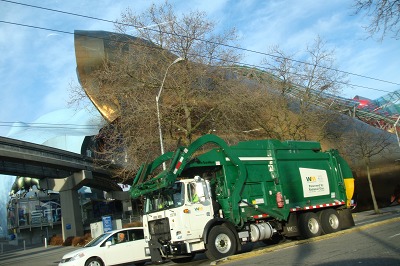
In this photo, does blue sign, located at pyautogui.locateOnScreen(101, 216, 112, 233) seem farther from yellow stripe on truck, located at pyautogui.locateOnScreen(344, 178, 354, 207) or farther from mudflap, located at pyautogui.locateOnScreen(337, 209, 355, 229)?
yellow stripe on truck, located at pyautogui.locateOnScreen(344, 178, 354, 207)

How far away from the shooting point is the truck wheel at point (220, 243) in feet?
39.2

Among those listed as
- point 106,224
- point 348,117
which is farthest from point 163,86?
point 348,117

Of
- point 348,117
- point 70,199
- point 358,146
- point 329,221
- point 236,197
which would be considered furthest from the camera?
point 70,199

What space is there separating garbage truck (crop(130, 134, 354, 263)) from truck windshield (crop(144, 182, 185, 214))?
3cm

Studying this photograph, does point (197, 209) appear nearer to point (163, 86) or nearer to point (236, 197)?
point (236, 197)

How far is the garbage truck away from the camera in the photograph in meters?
12.1

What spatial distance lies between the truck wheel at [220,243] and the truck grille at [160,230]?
1.26 meters

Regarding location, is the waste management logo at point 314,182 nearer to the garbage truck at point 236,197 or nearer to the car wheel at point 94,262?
the garbage truck at point 236,197

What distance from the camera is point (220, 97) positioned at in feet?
82.3

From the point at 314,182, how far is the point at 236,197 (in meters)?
4.44

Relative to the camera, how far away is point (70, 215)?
45062 millimetres

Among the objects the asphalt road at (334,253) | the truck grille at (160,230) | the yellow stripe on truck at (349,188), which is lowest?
the asphalt road at (334,253)

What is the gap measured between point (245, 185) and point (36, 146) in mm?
32896

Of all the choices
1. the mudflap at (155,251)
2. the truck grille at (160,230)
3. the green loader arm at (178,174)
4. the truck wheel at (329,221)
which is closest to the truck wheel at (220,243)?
the green loader arm at (178,174)
